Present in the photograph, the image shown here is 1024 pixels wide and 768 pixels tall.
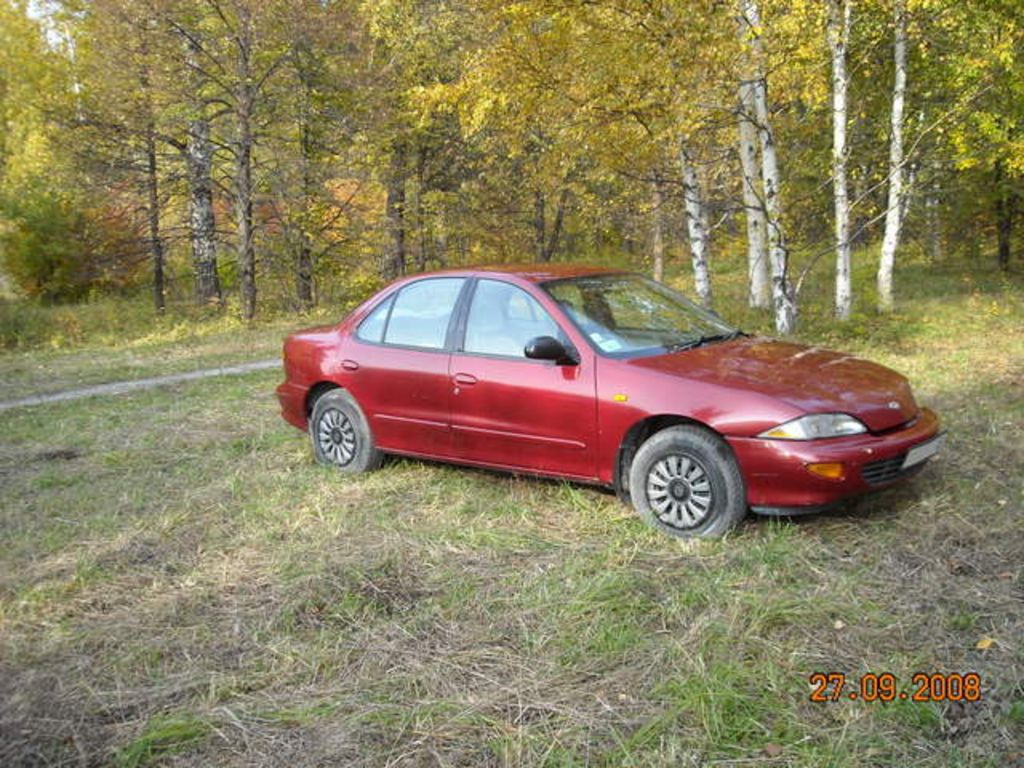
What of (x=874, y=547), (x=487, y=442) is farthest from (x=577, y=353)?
(x=874, y=547)

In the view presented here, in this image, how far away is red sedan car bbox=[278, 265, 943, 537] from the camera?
447 centimetres

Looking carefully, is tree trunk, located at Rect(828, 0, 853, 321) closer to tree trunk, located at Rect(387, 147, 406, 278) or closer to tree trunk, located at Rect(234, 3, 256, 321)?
tree trunk, located at Rect(234, 3, 256, 321)

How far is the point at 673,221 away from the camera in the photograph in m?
22.4

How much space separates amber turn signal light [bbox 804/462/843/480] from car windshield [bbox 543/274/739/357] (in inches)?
48.2

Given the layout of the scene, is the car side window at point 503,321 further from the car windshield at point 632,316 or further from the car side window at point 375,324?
the car side window at point 375,324

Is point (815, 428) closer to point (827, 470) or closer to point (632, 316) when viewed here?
point (827, 470)

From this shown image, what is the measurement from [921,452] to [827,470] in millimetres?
725

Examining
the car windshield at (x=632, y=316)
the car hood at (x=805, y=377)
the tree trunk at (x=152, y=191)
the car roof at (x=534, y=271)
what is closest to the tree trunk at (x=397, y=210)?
the tree trunk at (x=152, y=191)

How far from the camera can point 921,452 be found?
469 cm

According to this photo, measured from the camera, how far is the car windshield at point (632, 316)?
5.29 metres

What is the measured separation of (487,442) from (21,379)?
9.18 m

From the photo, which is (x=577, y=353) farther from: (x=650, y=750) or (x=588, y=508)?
(x=650, y=750)
